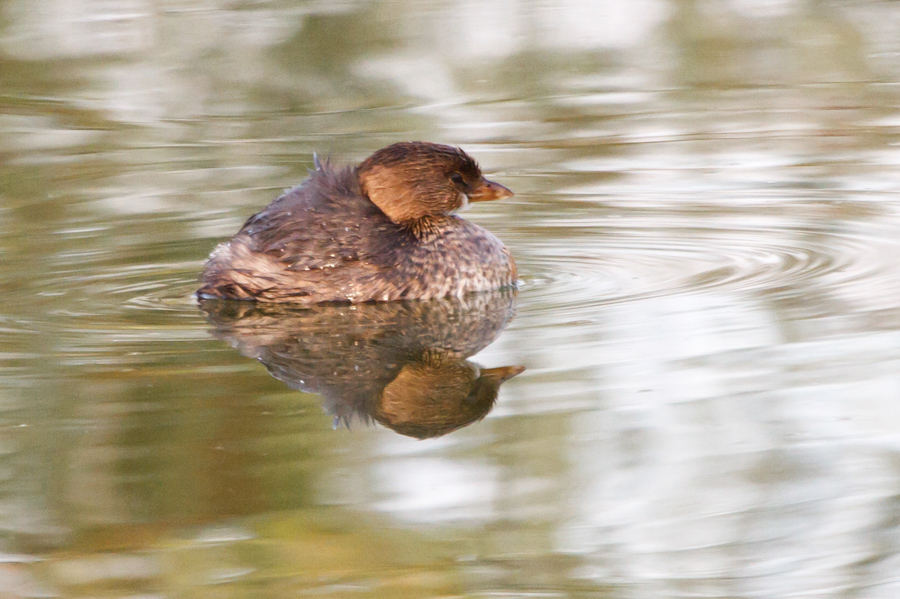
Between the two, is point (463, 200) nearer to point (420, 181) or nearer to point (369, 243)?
point (420, 181)

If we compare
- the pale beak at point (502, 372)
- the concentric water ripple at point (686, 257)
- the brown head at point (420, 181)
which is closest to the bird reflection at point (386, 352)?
the pale beak at point (502, 372)

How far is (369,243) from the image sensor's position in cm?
676

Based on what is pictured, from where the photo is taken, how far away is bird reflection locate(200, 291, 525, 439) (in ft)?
16.5

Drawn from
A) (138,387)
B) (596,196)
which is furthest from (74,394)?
(596,196)

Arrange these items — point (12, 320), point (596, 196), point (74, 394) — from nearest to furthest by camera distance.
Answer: point (74, 394), point (12, 320), point (596, 196)

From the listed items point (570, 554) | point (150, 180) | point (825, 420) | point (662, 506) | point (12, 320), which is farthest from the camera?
point (150, 180)

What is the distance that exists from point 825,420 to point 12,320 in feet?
11.7

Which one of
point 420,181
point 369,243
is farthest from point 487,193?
point 369,243

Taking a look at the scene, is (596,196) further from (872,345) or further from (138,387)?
(138,387)

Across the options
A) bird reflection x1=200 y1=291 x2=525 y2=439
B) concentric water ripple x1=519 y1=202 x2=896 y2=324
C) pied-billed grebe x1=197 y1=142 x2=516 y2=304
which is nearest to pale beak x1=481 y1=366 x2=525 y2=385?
bird reflection x1=200 y1=291 x2=525 y2=439

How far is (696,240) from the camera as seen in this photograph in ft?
24.5

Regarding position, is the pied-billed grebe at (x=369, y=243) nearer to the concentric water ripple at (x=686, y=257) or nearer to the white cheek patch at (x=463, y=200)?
the white cheek patch at (x=463, y=200)

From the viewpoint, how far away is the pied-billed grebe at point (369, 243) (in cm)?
670

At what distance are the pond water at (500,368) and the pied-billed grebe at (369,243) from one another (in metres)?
0.17
